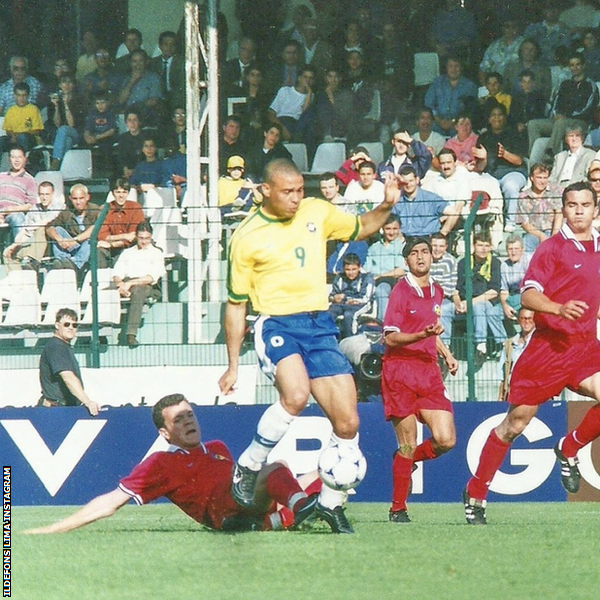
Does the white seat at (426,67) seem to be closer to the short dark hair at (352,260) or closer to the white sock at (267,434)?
the short dark hair at (352,260)

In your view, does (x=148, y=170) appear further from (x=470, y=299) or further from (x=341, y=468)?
(x=341, y=468)

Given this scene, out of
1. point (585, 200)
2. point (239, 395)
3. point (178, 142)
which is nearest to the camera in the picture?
point (585, 200)

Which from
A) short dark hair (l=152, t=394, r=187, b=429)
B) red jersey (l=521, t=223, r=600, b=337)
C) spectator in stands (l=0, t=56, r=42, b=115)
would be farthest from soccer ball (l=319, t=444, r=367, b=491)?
spectator in stands (l=0, t=56, r=42, b=115)

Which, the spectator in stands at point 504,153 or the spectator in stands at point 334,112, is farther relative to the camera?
the spectator in stands at point 334,112

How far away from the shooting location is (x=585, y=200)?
27.0 ft

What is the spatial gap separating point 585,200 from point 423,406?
198cm

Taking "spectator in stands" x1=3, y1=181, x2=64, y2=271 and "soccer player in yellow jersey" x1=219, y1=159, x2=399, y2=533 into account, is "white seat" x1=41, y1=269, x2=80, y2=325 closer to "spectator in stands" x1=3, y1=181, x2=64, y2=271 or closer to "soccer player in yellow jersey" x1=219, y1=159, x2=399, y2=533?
"spectator in stands" x1=3, y1=181, x2=64, y2=271

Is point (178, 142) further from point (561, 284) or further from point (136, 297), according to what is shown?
point (561, 284)

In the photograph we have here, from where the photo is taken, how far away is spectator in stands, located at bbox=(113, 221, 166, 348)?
504 inches

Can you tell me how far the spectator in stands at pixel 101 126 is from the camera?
55.6ft

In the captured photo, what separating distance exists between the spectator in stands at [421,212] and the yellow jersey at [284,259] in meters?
4.17

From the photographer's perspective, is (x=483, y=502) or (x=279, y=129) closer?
(x=483, y=502)

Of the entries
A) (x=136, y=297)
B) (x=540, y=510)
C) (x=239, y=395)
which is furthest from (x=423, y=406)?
(x=136, y=297)

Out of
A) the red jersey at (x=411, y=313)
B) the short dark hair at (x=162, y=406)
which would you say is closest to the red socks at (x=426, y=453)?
the red jersey at (x=411, y=313)
